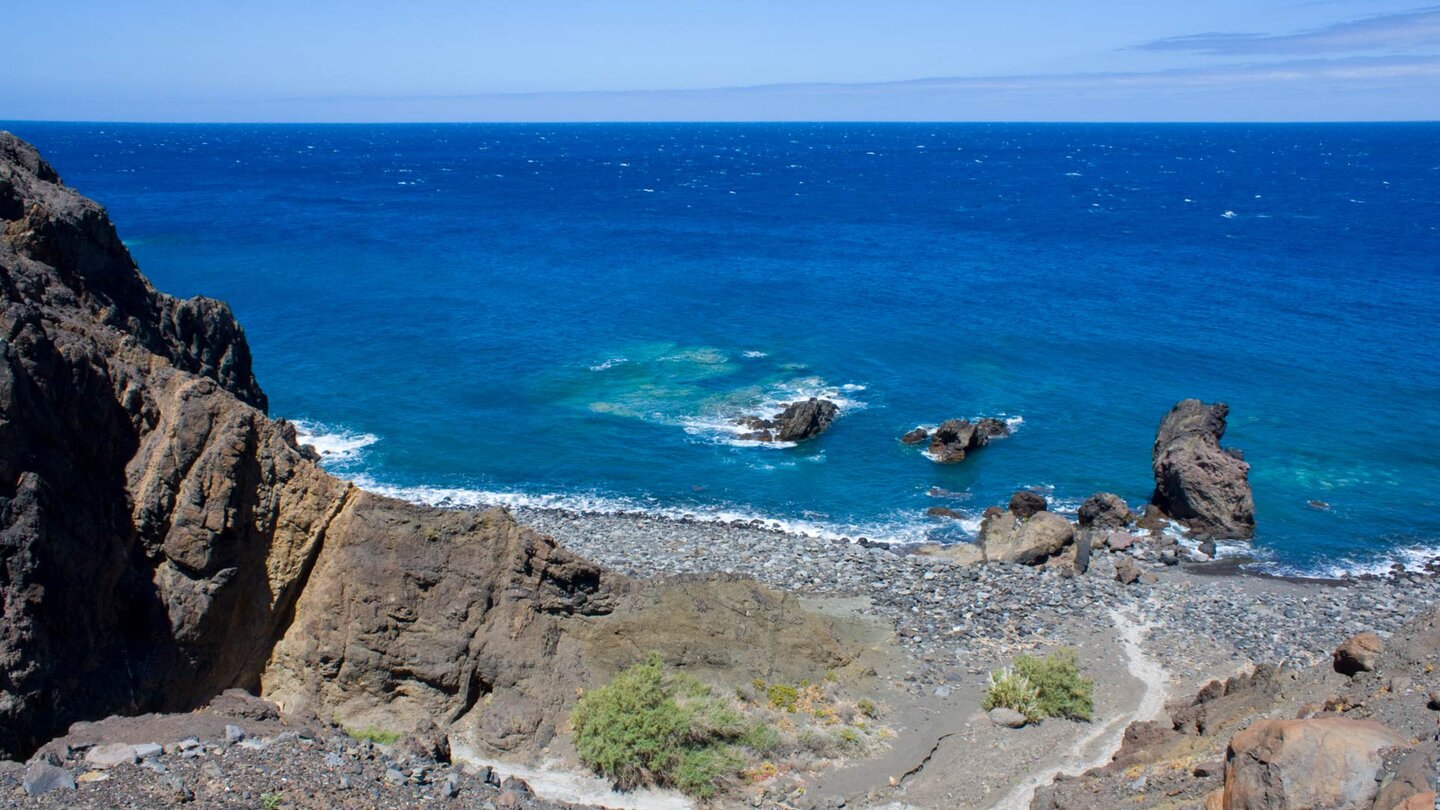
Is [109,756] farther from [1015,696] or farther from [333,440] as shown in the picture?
[333,440]

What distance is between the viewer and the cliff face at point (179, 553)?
57.1 feet

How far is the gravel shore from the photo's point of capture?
34625mm

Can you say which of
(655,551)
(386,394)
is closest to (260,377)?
(386,394)

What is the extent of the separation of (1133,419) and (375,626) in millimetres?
52788

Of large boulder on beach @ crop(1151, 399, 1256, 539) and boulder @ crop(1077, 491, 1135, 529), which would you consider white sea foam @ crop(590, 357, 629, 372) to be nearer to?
boulder @ crop(1077, 491, 1135, 529)

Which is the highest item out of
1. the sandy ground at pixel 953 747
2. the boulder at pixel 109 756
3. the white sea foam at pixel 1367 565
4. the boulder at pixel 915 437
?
the boulder at pixel 109 756

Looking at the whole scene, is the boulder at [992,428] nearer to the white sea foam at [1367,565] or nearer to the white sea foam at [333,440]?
the white sea foam at [1367,565]

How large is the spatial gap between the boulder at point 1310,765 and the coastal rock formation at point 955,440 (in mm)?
41758

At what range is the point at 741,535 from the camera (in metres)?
45.9

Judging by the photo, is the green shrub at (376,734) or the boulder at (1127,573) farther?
the boulder at (1127,573)

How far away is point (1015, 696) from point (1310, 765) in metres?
13.7

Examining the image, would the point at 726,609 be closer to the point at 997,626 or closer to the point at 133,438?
the point at 997,626

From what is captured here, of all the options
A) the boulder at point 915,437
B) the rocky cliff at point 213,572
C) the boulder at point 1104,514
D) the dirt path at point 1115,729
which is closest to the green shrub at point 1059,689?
the dirt path at point 1115,729

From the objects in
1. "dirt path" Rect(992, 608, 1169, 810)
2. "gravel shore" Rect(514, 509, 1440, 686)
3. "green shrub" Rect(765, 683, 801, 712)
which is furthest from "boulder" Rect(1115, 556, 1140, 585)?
"green shrub" Rect(765, 683, 801, 712)
